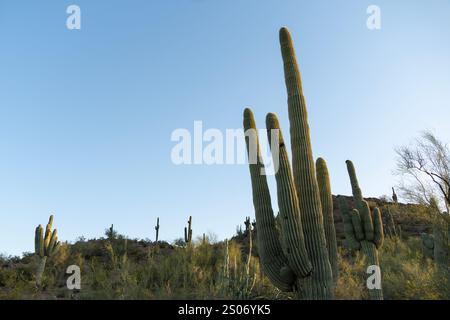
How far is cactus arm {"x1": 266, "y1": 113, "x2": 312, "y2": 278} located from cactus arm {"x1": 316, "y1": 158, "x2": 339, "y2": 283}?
4.57ft

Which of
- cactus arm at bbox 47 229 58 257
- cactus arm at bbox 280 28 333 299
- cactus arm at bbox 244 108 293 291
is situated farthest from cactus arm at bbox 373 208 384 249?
cactus arm at bbox 47 229 58 257

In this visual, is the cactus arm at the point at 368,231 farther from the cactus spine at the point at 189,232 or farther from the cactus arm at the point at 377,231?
the cactus spine at the point at 189,232

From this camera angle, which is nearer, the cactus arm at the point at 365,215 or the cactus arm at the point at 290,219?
the cactus arm at the point at 290,219

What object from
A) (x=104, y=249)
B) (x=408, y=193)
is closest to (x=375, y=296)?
(x=408, y=193)

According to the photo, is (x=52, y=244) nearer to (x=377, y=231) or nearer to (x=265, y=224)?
(x=265, y=224)

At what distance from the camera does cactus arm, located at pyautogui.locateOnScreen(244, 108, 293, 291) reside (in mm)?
7188

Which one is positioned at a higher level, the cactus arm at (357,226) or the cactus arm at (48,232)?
the cactus arm at (48,232)

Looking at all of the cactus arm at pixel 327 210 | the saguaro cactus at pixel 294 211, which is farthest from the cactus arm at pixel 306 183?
the cactus arm at pixel 327 210

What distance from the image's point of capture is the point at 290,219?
6898mm

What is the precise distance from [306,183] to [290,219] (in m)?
0.87

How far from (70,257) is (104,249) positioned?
2507 mm

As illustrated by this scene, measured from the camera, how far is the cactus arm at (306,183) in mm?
6793

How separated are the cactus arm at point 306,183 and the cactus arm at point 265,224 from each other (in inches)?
22.8
